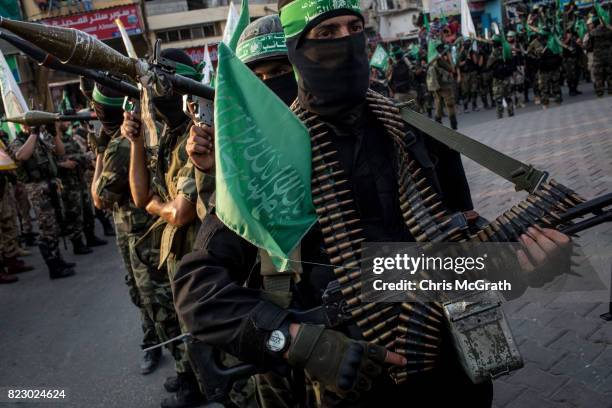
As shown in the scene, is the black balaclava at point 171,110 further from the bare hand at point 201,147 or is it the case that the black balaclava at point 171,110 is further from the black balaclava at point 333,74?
the black balaclava at point 333,74

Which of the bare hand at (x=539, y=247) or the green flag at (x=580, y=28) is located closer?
the bare hand at (x=539, y=247)

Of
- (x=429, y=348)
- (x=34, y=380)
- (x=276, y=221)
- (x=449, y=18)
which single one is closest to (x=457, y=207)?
(x=429, y=348)

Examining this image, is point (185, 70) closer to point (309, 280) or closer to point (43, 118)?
Answer: point (43, 118)

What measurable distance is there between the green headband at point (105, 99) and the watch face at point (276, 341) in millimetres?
3584

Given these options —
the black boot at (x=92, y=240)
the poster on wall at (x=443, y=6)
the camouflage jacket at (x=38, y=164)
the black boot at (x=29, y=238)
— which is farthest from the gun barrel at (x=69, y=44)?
the poster on wall at (x=443, y=6)

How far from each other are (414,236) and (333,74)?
2.11 feet

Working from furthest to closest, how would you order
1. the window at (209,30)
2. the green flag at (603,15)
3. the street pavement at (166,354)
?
the window at (209,30)
the green flag at (603,15)
the street pavement at (166,354)

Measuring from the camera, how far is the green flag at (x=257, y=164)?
1.83 meters

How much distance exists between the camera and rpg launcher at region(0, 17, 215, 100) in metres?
2.24

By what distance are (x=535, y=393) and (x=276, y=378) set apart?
1.93m

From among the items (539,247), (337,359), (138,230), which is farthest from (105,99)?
(539,247)

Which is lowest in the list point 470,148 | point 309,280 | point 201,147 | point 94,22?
point 309,280

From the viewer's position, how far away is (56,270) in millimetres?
8797

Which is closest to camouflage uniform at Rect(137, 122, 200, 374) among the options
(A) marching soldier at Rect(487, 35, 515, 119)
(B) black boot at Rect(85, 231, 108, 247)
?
(B) black boot at Rect(85, 231, 108, 247)
